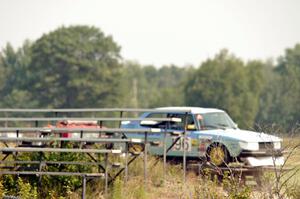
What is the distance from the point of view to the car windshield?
23.3 metres

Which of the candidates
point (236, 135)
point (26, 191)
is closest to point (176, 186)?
point (26, 191)

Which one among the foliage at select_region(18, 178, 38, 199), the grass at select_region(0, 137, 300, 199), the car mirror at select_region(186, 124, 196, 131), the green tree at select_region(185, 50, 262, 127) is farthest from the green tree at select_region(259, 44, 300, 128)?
the foliage at select_region(18, 178, 38, 199)

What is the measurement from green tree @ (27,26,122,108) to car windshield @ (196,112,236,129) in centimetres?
6281

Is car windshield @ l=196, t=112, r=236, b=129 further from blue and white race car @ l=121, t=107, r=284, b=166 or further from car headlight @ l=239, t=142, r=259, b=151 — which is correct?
car headlight @ l=239, t=142, r=259, b=151

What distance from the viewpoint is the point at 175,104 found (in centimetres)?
9875

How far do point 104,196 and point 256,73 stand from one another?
76.5 metres

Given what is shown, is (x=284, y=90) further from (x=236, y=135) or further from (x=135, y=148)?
(x=135, y=148)

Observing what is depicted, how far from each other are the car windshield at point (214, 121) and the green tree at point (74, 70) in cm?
6281

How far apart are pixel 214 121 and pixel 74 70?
66086 mm

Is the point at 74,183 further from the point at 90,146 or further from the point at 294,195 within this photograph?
the point at 294,195

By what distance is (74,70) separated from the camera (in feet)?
292

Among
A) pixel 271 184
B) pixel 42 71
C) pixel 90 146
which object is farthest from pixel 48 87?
pixel 271 184

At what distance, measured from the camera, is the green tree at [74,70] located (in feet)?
286

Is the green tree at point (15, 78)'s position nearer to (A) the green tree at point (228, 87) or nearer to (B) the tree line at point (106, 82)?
(B) the tree line at point (106, 82)
